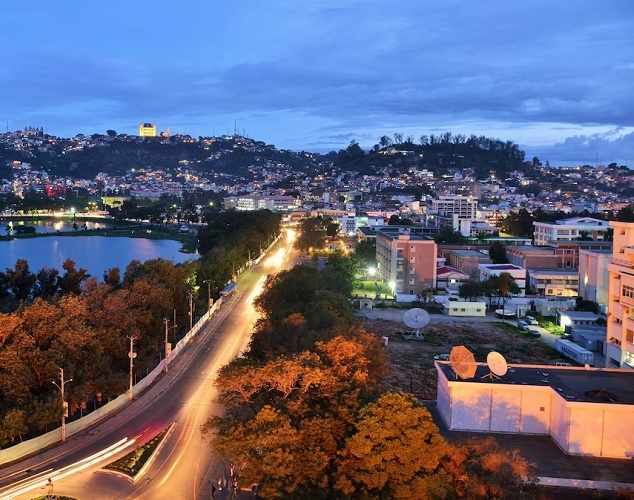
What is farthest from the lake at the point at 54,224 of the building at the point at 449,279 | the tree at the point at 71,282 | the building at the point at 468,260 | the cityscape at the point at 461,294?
the building at the point at 449,279

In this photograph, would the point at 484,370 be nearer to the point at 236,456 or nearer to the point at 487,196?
the point at 236,456

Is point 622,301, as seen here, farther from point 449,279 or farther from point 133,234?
point 133,234

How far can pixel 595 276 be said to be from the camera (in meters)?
20.0

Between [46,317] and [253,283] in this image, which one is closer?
[46,317]

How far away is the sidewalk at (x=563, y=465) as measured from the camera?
6356 mm

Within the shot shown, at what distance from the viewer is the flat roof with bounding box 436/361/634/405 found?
25.0ft

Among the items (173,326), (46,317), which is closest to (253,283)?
(173,326)

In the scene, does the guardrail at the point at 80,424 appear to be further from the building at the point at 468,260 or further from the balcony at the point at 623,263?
the building at the point at 468,260

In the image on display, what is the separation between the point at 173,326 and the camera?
1423cm

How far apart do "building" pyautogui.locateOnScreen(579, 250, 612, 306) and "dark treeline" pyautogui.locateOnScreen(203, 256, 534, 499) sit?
1457cm

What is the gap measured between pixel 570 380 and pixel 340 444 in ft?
12.7

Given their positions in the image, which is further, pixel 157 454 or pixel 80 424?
pixel 80 424

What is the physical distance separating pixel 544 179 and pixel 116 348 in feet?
286

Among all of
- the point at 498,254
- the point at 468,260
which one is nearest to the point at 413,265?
the point at 468,260
